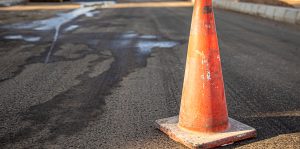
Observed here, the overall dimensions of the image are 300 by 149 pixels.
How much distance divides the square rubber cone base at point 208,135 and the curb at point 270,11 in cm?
1044

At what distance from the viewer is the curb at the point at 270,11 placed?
13719 mm

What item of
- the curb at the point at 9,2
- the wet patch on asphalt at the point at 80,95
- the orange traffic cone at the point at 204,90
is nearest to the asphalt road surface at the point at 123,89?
the wet patch on asphalt at the point at 80,95

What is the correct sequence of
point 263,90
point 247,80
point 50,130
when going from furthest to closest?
point 247,80, point 263,90, point 50,130

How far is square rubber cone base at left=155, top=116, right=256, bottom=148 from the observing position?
352 centimetres

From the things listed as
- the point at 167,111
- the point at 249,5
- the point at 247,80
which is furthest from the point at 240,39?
the point at 249,5

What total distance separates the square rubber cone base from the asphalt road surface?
0.07 metres

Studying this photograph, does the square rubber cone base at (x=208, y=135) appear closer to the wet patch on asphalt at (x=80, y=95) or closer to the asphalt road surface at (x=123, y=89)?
the asphalt road surface at (x=123, y=89)

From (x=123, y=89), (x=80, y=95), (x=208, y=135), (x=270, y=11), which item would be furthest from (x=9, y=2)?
(x=208, y=135)

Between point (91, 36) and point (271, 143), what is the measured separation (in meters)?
7.80

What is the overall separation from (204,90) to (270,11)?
1291 cm

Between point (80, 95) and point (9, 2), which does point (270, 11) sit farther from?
point (9, 2)

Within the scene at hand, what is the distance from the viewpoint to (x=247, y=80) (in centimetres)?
596

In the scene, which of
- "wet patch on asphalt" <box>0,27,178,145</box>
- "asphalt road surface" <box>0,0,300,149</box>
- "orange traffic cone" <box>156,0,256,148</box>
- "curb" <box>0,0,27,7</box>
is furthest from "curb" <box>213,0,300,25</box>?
"curb" <box>0,0,27,7</box>

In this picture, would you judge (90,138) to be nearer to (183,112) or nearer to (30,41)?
(183,112)
